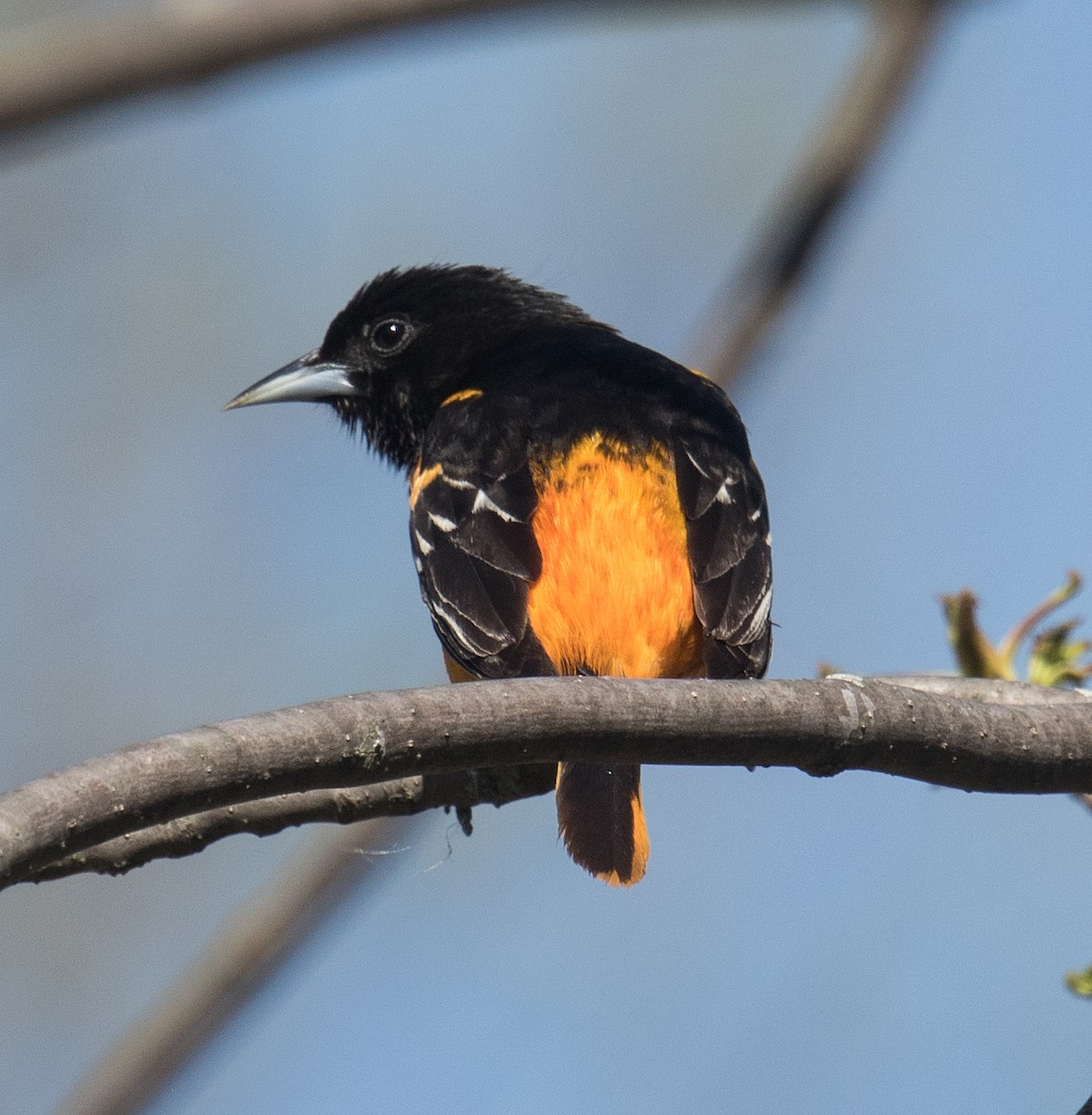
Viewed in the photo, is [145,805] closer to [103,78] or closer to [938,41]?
[103,78]

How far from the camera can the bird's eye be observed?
239 inches

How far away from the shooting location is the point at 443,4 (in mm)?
4582

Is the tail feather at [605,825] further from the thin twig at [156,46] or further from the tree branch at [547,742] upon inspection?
the thin twig at [156,46]

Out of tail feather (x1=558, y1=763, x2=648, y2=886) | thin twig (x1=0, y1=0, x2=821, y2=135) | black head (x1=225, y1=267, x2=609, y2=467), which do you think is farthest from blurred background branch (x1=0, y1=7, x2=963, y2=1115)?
black head (x1=225, y1=267, x2=609, y2=467)

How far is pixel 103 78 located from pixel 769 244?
2517 mm

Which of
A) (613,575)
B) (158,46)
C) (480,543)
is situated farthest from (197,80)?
(613,575)

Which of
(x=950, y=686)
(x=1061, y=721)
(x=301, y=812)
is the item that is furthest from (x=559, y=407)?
(x=1061, y=721)

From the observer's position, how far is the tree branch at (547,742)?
2.38m

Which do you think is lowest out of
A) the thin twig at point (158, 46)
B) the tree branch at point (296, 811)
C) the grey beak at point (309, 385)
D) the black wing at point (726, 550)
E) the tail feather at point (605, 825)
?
the tail feather at point (605, 825)

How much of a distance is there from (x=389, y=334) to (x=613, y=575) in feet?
7.69

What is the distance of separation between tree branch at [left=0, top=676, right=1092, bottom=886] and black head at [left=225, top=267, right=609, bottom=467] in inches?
126

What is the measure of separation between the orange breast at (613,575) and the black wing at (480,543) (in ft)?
0.18

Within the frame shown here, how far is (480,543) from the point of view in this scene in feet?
14.1

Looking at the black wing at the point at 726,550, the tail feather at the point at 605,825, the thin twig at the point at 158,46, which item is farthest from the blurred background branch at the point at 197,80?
the black wing at the point at 726,550
